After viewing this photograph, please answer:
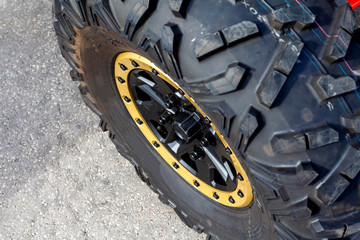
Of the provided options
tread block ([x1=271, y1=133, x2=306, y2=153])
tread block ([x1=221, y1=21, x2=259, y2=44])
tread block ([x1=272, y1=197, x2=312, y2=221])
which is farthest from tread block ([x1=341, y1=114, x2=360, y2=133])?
tread block ([x1=221, y1=21, x2=259, y2=44])

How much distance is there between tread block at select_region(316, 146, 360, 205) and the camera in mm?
1079

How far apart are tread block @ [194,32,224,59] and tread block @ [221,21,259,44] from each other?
2cm

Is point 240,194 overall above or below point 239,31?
below

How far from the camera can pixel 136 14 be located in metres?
1.16

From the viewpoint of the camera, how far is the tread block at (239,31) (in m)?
1.04

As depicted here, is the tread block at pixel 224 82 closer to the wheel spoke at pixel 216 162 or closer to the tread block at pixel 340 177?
the tread block at pixel 340 177

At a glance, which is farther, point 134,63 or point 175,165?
point 175,165

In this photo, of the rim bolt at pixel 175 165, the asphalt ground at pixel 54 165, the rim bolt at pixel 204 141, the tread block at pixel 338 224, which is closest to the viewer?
the tread block at pixel 338 224

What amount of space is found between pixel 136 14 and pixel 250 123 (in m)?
0.44

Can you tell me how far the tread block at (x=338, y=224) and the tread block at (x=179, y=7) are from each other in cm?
67

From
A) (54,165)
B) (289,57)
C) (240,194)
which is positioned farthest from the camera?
(54,165)

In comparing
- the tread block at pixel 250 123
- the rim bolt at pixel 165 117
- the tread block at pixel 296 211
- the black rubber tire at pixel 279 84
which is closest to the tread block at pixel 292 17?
the black rubber tire at pixel 279 84

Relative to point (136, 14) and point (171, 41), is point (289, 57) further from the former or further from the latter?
point (136, 14)

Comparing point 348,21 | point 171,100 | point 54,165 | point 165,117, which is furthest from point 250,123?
point 54,165
